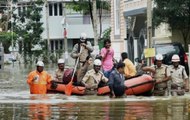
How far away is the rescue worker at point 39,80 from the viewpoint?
20.2 meters

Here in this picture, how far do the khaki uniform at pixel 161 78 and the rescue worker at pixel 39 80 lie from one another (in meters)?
3.29

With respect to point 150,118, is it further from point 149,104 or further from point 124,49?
point 124,49

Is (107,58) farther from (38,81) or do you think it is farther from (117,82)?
(117,82)

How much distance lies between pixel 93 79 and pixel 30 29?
2118 inches

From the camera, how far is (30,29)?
2857 inches

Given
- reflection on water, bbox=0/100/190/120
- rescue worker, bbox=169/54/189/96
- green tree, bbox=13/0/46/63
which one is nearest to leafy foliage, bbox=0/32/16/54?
green tree, bbox=13/0/46/63

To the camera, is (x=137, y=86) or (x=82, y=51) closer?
(x=137, y=86)

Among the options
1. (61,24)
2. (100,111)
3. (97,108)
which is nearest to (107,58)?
(97,108)

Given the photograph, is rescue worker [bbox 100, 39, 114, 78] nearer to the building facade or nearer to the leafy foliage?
the building facade

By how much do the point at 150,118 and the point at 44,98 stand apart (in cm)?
668

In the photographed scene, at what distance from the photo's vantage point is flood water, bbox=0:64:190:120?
13.3 meters

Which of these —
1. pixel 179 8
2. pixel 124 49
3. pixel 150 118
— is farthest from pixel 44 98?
pixel 124 49

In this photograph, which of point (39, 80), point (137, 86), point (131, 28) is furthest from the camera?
point (131, 28)

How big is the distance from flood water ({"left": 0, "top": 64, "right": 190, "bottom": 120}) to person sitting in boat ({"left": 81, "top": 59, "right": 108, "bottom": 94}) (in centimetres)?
41
